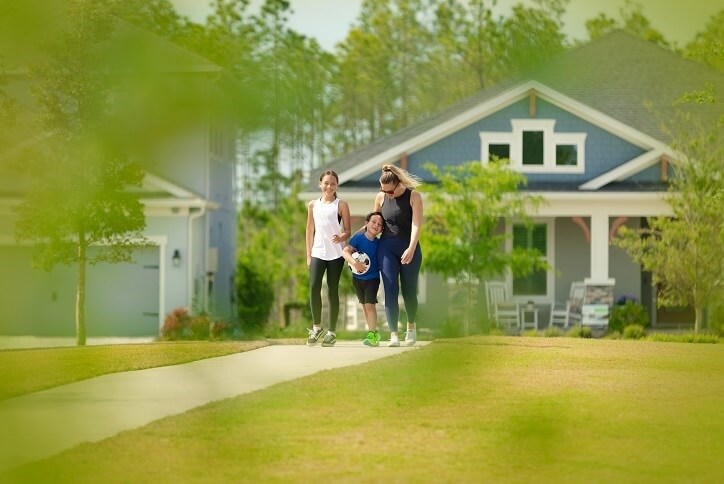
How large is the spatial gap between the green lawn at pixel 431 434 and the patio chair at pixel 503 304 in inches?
658

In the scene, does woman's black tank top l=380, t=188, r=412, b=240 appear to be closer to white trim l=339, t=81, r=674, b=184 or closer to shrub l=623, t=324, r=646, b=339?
shrub l=623, t=324, r=646, b=339

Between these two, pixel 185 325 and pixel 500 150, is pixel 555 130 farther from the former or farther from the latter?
pixel 185 325

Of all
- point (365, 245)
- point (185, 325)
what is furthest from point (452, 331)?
point (365, 245)

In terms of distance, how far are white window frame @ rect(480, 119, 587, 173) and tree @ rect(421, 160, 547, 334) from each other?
11.6 feet

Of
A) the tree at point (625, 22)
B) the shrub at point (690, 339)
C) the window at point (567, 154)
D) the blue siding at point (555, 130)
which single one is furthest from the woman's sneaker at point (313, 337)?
the window at point (567, 154)

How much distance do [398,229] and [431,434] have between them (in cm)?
423

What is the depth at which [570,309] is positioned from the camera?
908 inches

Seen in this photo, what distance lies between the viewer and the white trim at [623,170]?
2366cm

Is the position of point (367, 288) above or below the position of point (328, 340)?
above

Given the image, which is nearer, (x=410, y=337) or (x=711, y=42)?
(x=711, y=42)

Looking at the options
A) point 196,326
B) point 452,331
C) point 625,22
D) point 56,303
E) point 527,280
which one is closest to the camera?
point 625,22

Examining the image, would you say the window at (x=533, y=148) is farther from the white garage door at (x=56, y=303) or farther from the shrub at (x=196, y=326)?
the white garage door at (x=56, y=303)

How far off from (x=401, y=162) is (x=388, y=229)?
16278 mm

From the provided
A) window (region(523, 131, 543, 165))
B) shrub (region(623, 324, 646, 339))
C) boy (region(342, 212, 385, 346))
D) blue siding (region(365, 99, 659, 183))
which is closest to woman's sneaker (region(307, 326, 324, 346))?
boy (region(342, 212, 385, 346))
